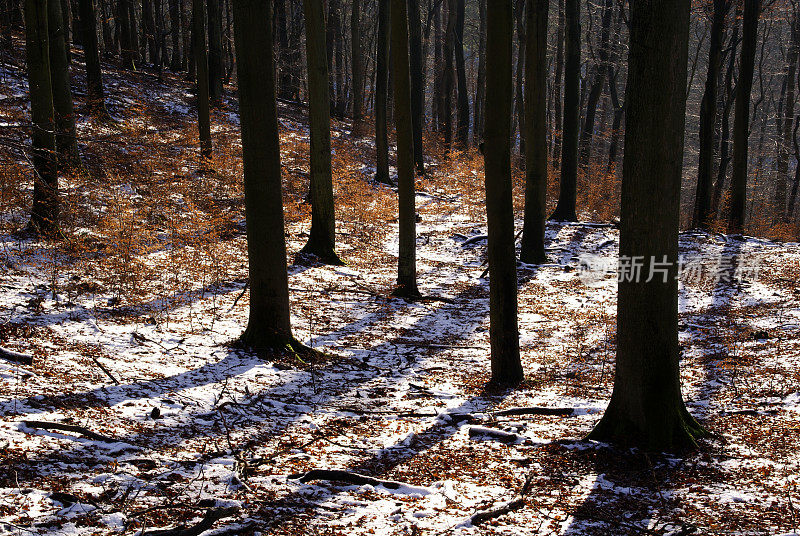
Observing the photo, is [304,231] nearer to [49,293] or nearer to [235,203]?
[235,203]

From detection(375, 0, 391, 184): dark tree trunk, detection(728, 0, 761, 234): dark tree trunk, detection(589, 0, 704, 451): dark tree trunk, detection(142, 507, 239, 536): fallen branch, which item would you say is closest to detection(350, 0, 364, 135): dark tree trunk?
detection(375, 0, 391, 184): dark tree trunk

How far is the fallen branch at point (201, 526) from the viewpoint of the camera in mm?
3205

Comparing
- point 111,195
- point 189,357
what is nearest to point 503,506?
point 189,357

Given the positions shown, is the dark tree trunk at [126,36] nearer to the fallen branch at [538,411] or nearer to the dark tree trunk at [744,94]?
the dark tree trunk at [744,94]

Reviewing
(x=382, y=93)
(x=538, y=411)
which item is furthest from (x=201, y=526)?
(x=382, y=93)

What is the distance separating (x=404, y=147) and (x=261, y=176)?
449cm

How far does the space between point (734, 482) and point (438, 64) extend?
36708mm

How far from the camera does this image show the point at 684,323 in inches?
408

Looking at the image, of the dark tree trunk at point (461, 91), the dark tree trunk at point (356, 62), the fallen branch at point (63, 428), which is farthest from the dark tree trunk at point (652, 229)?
the dark tree trunk at point (461, 91)

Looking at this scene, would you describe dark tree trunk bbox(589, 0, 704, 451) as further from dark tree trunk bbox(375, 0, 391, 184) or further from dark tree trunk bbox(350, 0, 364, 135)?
dark tree trunk bbox(350, 0, 364, 135)

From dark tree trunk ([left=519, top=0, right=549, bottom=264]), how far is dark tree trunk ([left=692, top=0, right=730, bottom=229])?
7422 millimetres

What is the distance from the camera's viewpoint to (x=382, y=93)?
2084cm

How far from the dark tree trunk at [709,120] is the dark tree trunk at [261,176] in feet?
54.1

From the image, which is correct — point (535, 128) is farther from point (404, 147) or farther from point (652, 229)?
point (652, 229)
